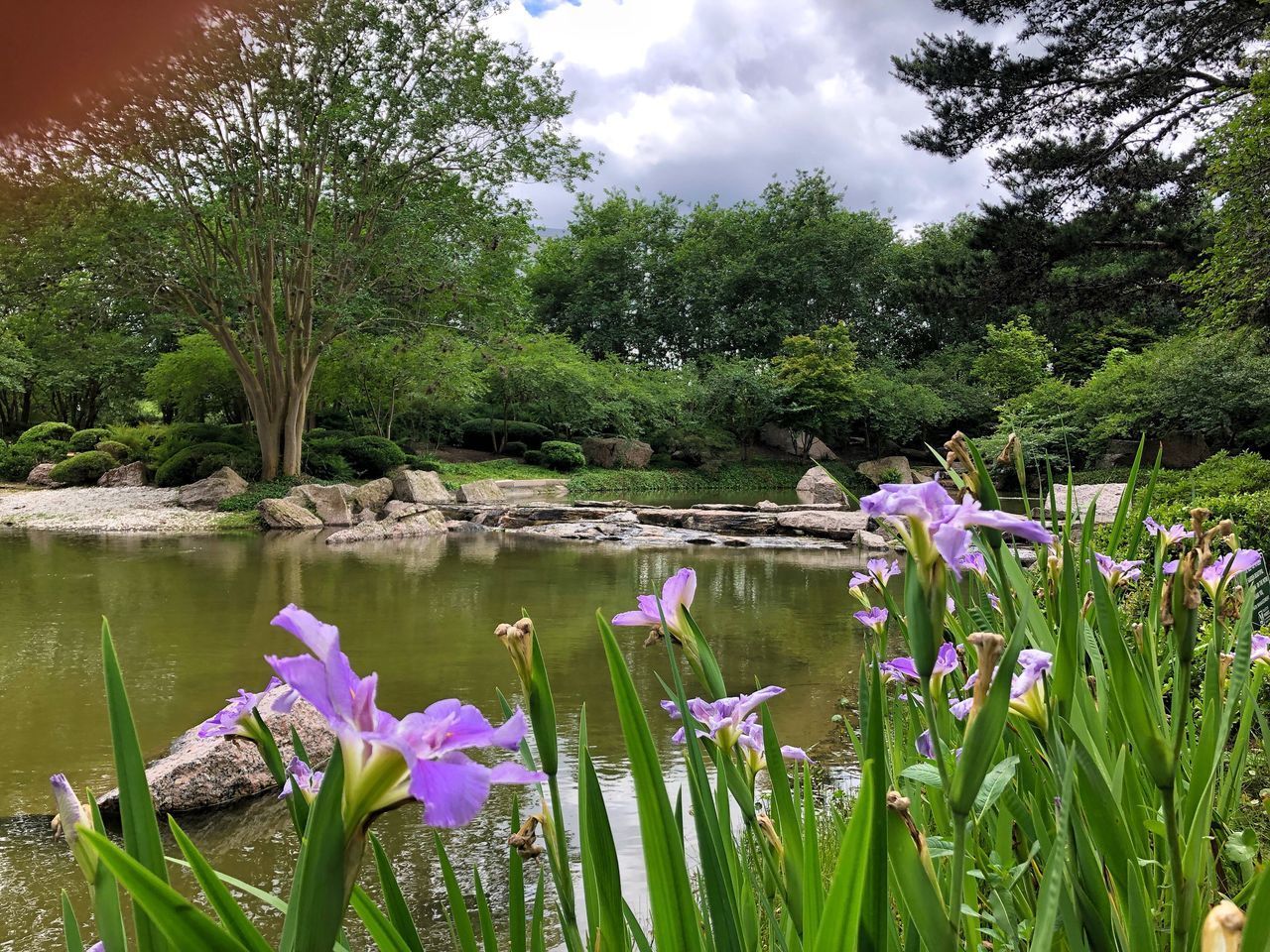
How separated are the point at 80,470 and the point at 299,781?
68.7ft

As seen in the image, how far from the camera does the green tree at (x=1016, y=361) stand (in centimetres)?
2409

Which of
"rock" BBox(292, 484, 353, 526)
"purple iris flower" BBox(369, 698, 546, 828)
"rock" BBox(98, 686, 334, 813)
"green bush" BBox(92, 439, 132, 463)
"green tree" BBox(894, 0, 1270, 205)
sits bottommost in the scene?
"rock" BBox(98, 686, 334, 813)

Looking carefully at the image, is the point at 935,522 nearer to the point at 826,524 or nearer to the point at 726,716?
the point at 726,716

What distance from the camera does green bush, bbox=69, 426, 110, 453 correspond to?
20500 millimetres

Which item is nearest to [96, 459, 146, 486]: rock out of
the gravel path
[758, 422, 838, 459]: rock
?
the gravel path

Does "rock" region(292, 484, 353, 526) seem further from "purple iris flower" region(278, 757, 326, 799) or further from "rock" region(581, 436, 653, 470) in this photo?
"purple iris flower" region(278, 757, 326, 799)

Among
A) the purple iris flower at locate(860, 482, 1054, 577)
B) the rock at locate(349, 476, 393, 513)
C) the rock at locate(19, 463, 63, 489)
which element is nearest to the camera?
the purple iris flower at locate(860, 482, 1054, 577)

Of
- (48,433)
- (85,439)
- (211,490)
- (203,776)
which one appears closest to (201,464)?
(211,490)

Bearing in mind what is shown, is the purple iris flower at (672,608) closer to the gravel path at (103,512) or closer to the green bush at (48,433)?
the gravel path at (103,512)

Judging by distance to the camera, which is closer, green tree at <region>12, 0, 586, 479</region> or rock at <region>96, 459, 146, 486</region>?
green tree at <region>12, 0, 586, 479</region>

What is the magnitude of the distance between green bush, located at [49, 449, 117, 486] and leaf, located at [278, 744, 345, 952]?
21.2m

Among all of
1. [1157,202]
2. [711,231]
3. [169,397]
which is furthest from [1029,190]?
[711,231]

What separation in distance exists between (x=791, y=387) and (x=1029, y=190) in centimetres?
1315

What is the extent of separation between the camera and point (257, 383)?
51.8 ft
